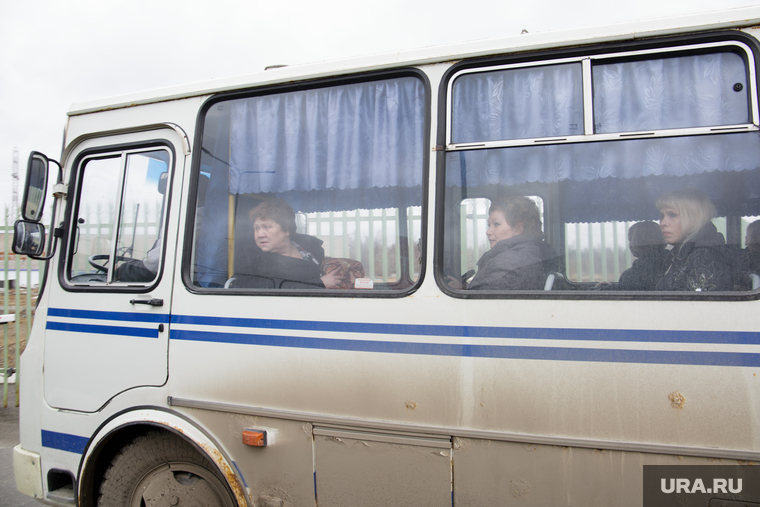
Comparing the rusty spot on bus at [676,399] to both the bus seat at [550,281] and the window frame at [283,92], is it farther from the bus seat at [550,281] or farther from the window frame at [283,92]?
the window frame at [283,92]

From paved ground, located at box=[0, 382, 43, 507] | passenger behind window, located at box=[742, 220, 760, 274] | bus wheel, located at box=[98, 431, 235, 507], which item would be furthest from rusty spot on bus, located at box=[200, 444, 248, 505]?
passenger behind window, located at box=[742, 220, 760, 274]

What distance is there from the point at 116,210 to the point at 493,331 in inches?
92.0

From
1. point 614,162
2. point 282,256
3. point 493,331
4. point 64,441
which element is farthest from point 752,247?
point 64,441

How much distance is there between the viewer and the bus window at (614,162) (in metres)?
1.87

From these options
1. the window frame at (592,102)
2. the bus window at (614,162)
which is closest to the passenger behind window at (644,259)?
the bus window at (614,162)

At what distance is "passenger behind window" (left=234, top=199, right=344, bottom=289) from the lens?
2.35 meters

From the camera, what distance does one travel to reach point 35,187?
2.62 metres

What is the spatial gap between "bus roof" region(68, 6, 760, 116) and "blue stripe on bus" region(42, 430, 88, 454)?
78.5 inches

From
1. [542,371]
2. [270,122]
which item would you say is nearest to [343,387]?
[542,371]

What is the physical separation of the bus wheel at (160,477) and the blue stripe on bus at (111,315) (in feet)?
2.17

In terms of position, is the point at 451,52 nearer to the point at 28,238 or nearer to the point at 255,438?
the point at 255,438

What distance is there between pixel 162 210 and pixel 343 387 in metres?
1.50

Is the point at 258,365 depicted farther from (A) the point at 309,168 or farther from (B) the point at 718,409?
(B) the point at 718,409

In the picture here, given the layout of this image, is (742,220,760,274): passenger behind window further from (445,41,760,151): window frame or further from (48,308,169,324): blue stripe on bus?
(48,308,169,324): blue stripe on bus
